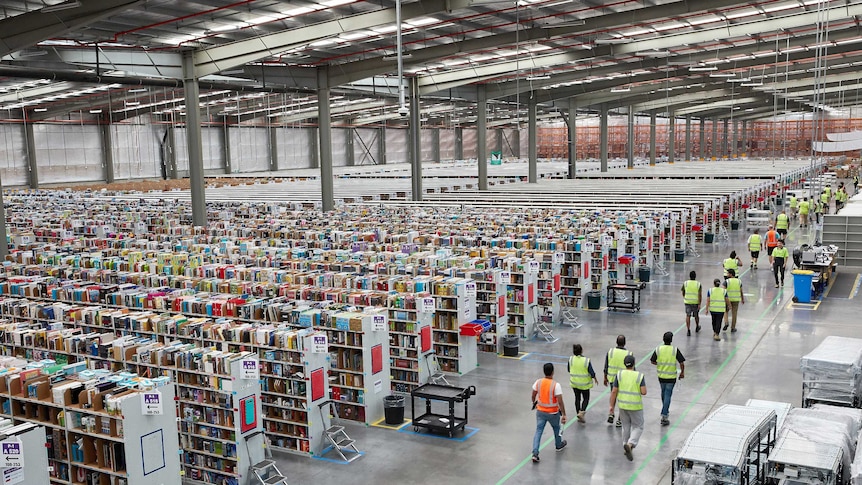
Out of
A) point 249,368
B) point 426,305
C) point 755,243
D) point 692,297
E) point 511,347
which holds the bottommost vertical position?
point 511,347

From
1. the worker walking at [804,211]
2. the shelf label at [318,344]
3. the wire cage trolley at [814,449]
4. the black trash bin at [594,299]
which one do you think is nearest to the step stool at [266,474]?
the shelf label at [318,344]

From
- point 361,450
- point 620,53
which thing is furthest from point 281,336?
point 620,53

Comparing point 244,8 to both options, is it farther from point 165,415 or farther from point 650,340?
point 165,415

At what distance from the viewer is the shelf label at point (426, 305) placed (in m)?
13.4

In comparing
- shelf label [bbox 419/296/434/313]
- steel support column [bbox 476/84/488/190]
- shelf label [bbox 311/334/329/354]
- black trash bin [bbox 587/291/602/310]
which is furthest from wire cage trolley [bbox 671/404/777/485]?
steel support column [bbox 476/84/488/190]

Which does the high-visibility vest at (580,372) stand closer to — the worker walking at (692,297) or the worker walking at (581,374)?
the worker walking at (581,374)

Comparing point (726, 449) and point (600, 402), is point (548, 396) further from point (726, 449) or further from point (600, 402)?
point (600, 402)

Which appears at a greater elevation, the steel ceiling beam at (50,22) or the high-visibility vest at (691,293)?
the steel ceiling beam at (50,22)

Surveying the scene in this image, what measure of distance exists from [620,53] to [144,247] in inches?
874

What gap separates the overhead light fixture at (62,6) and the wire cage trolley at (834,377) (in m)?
16.6

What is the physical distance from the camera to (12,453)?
7383 millimetres

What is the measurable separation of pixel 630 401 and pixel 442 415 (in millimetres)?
3151

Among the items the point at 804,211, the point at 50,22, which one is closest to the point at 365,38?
the point at 50,22

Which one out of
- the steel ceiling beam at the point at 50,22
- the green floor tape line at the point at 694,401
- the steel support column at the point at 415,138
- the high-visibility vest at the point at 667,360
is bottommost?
the green floor tape line at the point at 694,401
